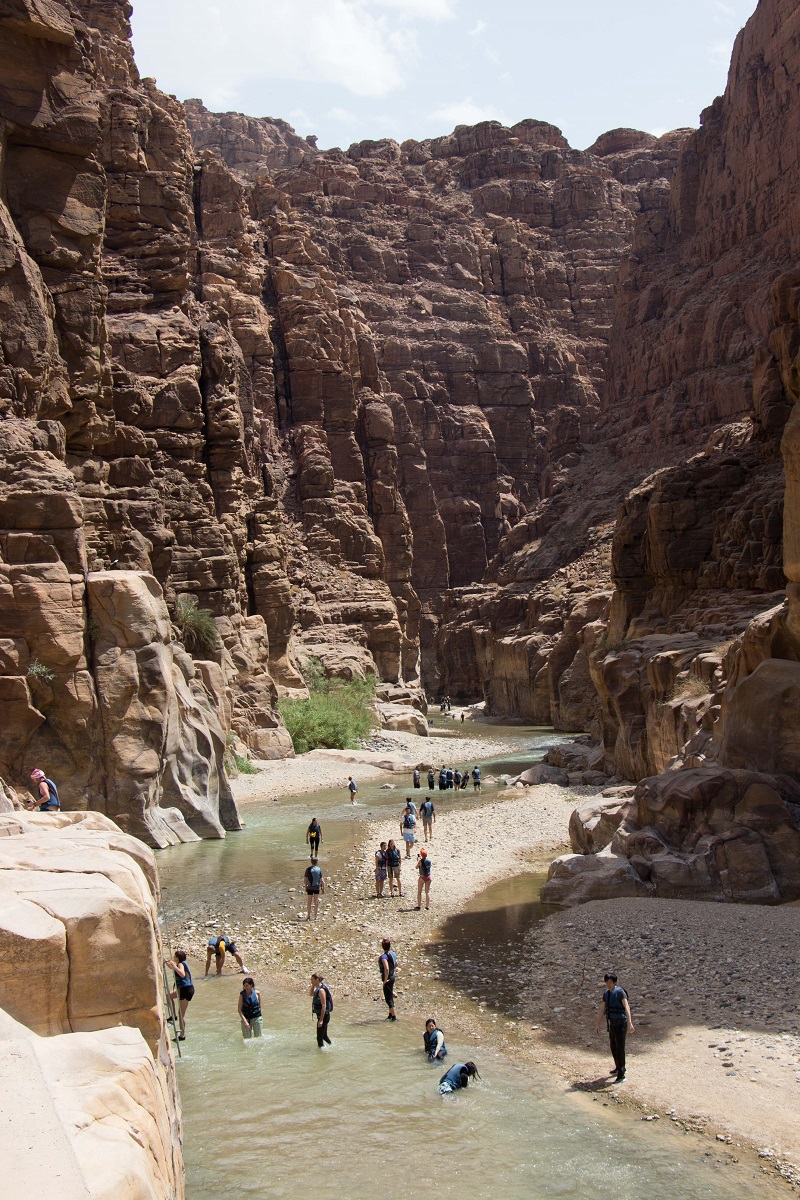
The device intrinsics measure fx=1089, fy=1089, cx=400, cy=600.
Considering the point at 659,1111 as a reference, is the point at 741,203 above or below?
above

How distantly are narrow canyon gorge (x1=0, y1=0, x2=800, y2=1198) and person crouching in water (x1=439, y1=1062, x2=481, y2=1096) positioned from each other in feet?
16.1

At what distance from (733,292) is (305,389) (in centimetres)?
3456

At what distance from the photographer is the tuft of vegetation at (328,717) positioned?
50.6 m

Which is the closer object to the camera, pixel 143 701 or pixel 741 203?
pixel 143 701

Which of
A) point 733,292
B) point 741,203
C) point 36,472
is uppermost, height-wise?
point 741,203

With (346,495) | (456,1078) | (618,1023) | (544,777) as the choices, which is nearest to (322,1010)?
(456,1078)

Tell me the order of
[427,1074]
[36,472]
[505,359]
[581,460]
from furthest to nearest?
[505,359]
[581,460]
[36,472]
[427,1074]

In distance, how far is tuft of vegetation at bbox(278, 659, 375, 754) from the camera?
5059 cm

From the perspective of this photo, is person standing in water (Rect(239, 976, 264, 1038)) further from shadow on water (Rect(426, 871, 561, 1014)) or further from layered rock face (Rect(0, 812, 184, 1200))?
layered rock face (Rect(0, 812, 184, 1200))

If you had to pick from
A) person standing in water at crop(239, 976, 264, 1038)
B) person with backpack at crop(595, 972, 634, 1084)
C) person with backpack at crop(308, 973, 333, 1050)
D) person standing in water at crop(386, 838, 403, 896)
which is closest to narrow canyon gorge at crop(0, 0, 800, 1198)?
person standing in water at crop(386, 838, 403, 896)

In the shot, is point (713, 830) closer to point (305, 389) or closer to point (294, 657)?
point (294, 657)

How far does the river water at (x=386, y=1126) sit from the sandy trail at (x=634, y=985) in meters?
0.44

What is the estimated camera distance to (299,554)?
252ft

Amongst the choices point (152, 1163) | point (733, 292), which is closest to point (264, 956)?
point (152, 1163)
